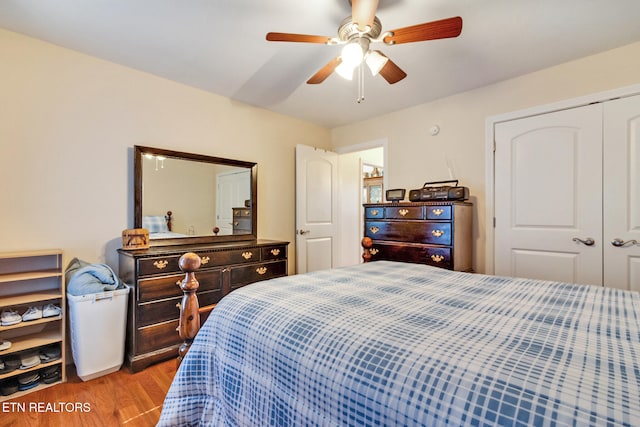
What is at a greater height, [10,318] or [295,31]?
[295,31]

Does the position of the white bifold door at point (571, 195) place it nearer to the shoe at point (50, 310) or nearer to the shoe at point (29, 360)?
the shoe at point (50, 310)

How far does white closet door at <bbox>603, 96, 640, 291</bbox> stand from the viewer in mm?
2180

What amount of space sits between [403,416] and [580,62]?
3.04m

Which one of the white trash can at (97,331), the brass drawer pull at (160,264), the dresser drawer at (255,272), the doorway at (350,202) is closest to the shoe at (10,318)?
the white trash can at (97,331)

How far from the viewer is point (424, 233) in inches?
109

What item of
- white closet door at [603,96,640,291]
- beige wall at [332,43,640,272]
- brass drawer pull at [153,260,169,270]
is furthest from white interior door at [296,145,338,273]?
white closet door at [603,96,640,291]

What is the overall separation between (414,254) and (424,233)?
22 cm

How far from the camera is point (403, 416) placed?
66cm

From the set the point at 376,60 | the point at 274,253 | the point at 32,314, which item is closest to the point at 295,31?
the point at 376,60

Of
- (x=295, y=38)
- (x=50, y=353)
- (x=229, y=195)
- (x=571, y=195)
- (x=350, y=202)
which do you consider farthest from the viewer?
(x=350, y=202)

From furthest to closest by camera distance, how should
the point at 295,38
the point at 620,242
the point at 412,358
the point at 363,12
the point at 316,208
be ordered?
the point at 316,208, the point at 620,242, the point at 295,38, the point at 363,12, the point at 412,358

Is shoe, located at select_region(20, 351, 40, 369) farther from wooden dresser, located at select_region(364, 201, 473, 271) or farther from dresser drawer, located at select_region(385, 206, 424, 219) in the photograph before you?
dresser drawer, located at select_region(385, 206, 424, 219)

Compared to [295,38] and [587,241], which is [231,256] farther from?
[587,241]

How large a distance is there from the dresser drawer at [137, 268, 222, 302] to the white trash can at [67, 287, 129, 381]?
13cm
